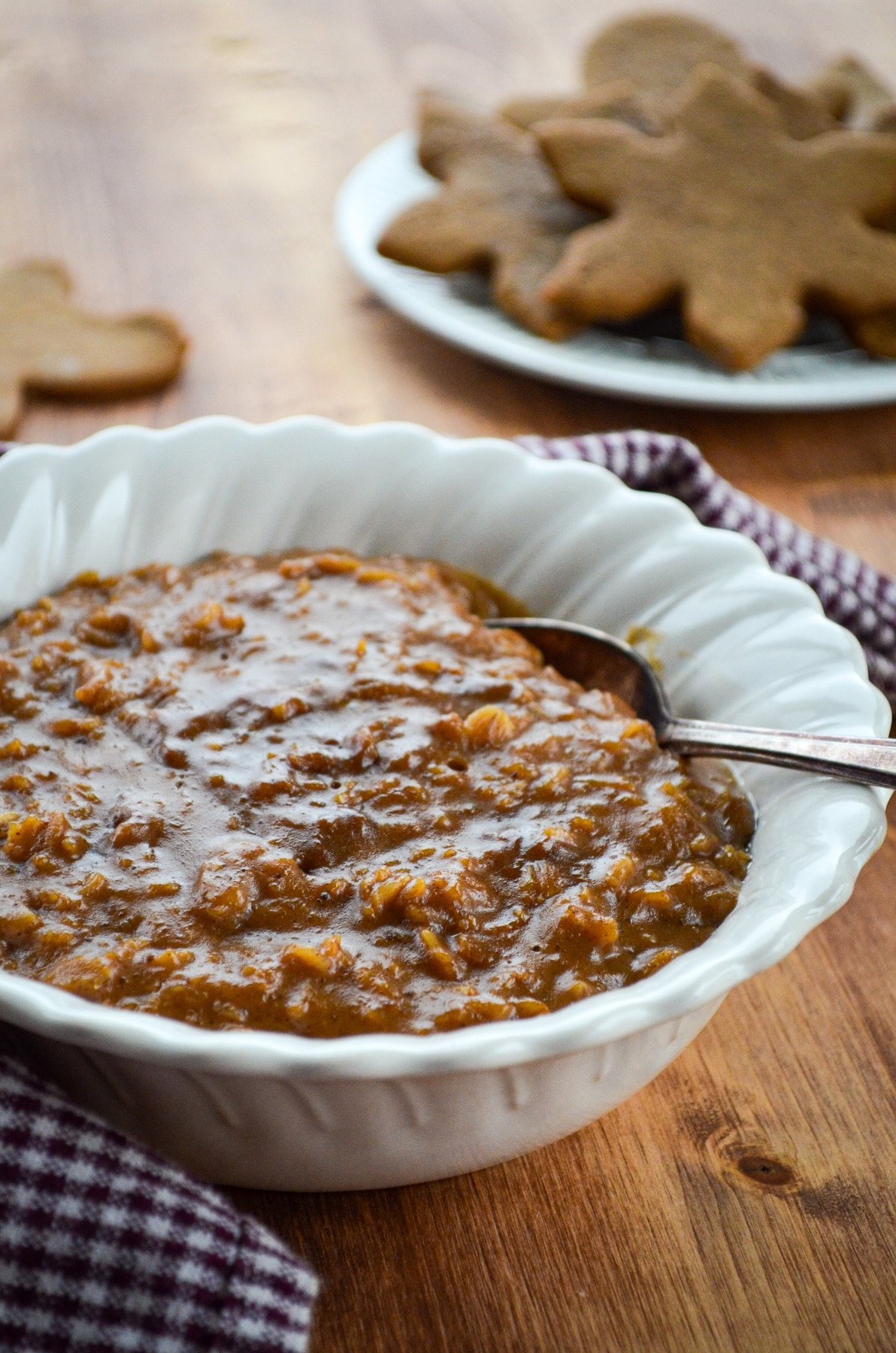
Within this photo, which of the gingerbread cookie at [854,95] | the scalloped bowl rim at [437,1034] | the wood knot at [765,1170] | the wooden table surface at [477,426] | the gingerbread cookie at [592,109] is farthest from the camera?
the gingerbread cookie at [854,95]

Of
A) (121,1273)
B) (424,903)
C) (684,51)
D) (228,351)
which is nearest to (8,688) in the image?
(424,903)

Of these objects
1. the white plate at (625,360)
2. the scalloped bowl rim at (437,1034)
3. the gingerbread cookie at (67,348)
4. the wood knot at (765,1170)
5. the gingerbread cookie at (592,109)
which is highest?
the gingerbread cookie at (592,109)

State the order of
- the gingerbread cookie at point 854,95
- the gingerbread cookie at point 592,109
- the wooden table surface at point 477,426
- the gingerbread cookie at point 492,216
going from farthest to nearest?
the gingerbread cookie at point 854,95 → the gingerbread cookie at point 592,109 → the gingerbread cookie at point 492,216 → the wooden table surface at point 477,426

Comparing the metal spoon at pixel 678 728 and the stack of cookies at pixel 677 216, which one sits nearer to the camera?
the metal spoon at pixel 678 728

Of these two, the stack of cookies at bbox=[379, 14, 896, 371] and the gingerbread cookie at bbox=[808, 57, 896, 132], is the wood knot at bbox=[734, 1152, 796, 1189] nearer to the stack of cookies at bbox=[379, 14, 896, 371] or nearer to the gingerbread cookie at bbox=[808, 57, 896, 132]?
the stack of cookies at bbox=[379, 14, 896, 371]

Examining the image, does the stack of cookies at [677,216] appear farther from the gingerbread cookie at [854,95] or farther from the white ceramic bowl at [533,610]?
the white ceramic bowl at [533,610]

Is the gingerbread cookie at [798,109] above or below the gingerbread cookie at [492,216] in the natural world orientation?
above

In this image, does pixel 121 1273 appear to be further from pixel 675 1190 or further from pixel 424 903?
pixel 675 1190

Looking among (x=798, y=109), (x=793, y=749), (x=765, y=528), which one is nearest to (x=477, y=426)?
(x=765, y=528)

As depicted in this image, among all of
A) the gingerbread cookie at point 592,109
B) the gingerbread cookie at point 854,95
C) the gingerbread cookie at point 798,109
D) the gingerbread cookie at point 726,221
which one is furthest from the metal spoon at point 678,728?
the gingerbread cookie at point 854,95
